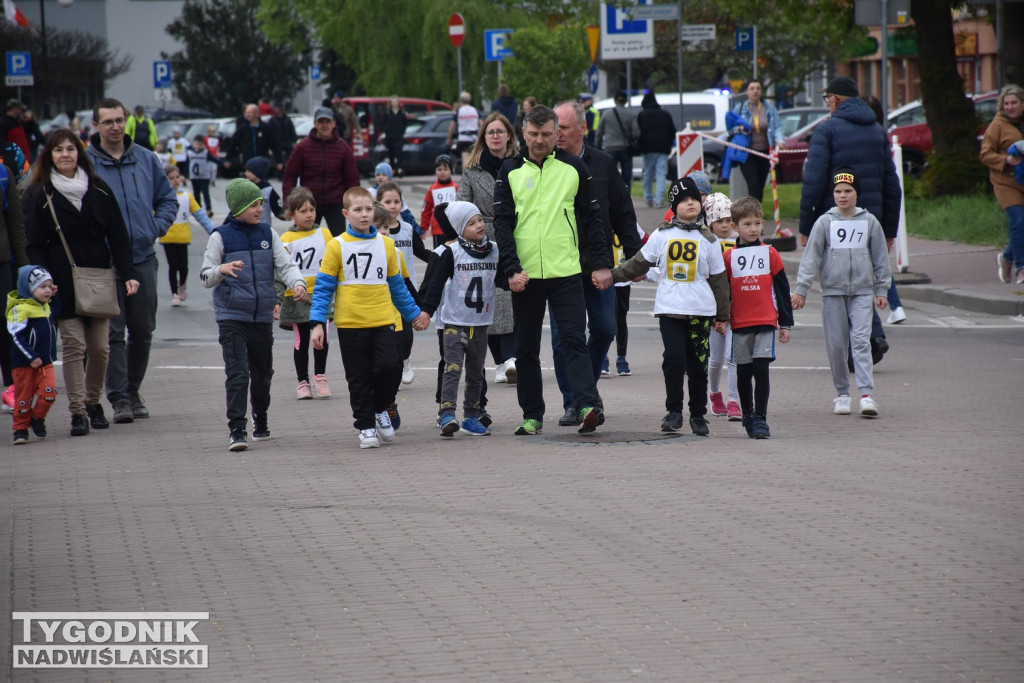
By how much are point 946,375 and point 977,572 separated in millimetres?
5953

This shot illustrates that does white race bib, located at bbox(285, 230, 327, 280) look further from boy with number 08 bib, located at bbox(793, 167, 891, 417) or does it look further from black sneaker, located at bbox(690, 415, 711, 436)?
boy with number 08 bib, located at bbox(793, 167, 891, 417)

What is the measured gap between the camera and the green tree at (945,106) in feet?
79.9

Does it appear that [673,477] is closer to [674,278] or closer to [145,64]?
[674,278]

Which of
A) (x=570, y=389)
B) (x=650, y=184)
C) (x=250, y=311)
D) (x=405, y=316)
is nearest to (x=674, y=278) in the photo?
(x=570, y=389)

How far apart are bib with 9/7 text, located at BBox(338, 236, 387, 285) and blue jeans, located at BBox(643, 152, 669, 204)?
16413 millimetres

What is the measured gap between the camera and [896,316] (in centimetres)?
1422

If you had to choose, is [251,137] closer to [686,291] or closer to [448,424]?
[448,424]

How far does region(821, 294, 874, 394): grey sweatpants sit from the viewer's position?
9602 millimetres

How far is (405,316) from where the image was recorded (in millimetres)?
8867

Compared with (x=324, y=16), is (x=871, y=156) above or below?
below

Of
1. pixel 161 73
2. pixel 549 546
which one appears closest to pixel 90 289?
pixel 549 546

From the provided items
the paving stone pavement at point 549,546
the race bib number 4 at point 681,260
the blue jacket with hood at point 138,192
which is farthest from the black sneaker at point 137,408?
the race bib number 4 at point 681,260

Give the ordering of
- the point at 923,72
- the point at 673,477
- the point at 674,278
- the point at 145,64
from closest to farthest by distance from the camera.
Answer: the point at 673,477 → the point at 674,278 → the point at 923,72 → the point at 145,64

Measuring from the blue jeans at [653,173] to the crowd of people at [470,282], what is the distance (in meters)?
14.5
